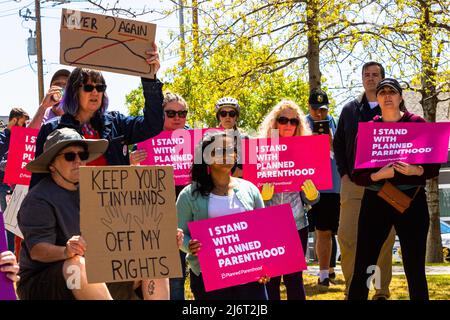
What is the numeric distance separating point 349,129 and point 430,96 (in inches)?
316

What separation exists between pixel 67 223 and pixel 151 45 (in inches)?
66.3

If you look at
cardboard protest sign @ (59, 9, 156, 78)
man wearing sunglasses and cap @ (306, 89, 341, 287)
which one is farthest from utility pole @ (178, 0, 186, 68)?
cardboard protest sign @ (59, 9, 156, 78)

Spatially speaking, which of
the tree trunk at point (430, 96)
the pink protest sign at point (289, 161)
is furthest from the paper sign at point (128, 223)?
the tree trunk at point (430, 96)

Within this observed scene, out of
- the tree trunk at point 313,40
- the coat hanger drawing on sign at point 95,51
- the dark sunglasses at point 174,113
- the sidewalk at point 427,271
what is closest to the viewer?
the coat hanger drawing on sign at point 95,51

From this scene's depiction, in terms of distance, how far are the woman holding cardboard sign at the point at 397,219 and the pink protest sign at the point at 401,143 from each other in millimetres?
77

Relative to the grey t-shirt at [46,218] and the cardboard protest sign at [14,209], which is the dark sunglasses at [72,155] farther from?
the cardboard protest sign at [14,209]

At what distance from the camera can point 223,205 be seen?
20.2 ft

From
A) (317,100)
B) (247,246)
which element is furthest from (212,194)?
(317,100)

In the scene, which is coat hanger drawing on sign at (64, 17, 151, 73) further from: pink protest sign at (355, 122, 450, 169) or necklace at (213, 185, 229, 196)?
pink protest sign at (355, 122, 450, 169)

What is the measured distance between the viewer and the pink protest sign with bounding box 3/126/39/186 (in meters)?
8.53

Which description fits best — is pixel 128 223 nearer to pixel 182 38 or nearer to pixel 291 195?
pixel 291 195

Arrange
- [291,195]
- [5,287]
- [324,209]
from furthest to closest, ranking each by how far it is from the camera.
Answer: [324,209], [291,195], [5,287]

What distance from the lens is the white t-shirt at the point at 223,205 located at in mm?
6141

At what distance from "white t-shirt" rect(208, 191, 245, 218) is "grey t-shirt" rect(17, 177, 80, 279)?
98 centimetres
